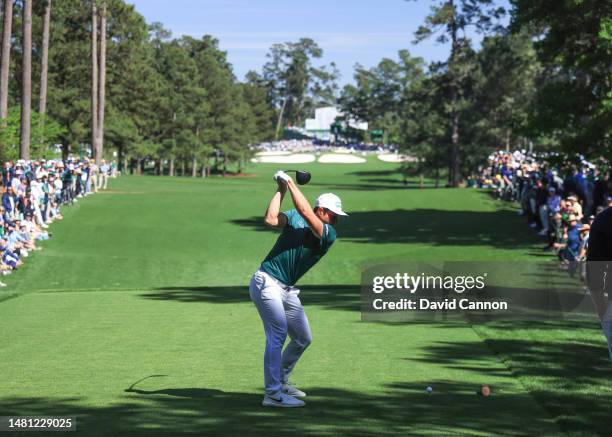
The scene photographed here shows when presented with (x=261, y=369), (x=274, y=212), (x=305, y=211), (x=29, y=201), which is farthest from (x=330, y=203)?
(x=29, y=201)

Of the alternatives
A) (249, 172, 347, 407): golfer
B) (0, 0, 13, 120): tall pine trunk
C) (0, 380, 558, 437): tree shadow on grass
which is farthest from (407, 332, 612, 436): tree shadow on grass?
(0, 0, 13, 120): tall pine trunk

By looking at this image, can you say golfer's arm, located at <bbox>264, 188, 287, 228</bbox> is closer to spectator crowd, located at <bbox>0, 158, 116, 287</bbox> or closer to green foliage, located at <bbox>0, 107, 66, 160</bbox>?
spectator crowd, located at <bbox>0, 158, 116, 287</bbox>

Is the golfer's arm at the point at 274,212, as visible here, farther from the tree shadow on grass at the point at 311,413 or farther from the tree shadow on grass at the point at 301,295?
the tree shadow on grass at the point at 301,295

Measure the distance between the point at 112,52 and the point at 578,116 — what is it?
49276mm

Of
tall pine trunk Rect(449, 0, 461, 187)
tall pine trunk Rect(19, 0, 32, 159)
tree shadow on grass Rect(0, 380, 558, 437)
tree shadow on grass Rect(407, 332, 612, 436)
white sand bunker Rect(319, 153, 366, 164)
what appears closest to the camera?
tree shadow on grass Rect(0, 380, 558, 437)

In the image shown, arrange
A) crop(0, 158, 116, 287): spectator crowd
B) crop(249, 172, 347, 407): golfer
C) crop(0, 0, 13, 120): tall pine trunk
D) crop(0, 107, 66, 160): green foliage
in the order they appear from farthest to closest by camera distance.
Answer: crop(0, 107, 66, 160): green foliage → crop(0, 0, 13, 120): tall pine trunk → crop(0, 158, 116, 287): spectator crowd → crop(249, 172, 347, 407): golfer

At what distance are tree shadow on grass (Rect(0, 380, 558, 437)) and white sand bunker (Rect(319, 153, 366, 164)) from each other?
143937mm

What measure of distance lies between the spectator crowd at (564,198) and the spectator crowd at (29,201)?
1390cm

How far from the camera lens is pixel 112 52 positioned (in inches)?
→ 2896

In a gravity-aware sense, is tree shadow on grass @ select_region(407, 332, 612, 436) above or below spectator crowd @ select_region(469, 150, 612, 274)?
below

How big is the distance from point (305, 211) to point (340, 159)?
493 ft

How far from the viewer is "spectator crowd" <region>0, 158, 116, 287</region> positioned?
27516mm

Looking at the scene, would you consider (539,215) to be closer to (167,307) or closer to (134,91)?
(167,307)

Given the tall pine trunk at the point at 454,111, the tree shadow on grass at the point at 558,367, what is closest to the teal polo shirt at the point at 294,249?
the tree shadow on grass at the point at 558,367
